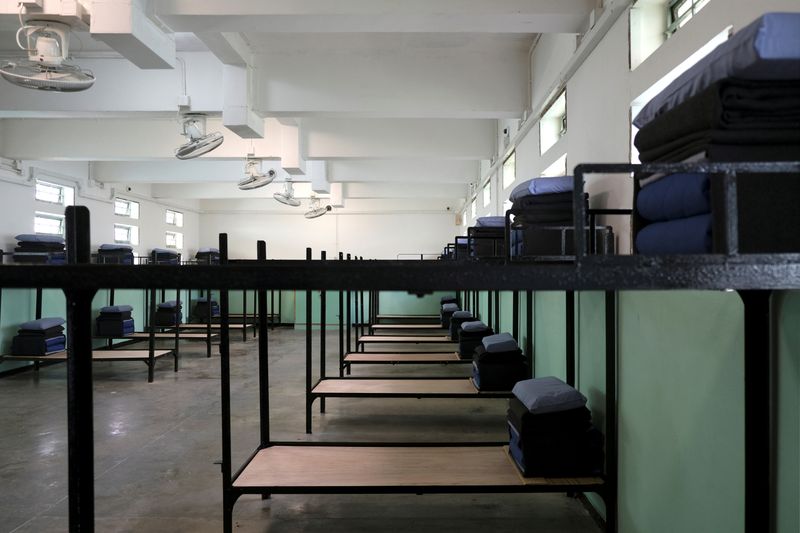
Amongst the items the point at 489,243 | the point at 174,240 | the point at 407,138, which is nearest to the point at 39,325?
the point at 407,138

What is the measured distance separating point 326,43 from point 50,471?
190 inches

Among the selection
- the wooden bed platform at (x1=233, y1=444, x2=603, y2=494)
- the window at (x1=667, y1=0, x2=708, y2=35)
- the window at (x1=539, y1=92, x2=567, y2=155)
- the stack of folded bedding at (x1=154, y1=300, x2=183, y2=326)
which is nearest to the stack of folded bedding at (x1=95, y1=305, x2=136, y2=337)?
the stack of folded bedding at (x1=154, y1=300, x2=183, y2=326)

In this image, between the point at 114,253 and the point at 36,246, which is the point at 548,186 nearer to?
the point at 36,246

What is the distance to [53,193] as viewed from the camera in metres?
10.1

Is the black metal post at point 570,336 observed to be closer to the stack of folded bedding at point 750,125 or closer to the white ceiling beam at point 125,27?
the stack of folded bedding at point 750,125

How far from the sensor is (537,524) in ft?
11.4

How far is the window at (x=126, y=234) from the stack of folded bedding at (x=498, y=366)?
971 cm

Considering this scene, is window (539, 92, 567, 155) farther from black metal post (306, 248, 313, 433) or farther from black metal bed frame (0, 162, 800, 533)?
black metal bed frame (0, 162, 800, 533)

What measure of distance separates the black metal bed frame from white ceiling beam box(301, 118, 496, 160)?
23.6 feet

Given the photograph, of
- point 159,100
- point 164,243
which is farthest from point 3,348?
point 164,243

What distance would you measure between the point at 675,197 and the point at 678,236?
0.39ft

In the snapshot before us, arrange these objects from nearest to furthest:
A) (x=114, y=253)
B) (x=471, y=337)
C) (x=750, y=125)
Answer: (x=750, y=125), (x=471, y=337), (x=114, y=253)

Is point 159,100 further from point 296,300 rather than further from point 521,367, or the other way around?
point 296,300

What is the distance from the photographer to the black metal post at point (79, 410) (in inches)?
60.0
